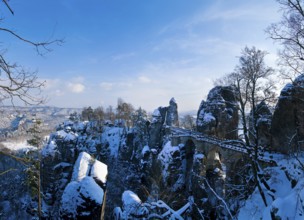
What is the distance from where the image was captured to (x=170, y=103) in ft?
150

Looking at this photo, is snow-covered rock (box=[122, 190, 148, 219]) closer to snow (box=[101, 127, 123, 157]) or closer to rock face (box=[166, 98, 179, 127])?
rock face (box=[166, 98, 179, 127])

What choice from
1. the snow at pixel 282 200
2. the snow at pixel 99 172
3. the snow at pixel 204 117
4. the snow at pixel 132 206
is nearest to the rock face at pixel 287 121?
the snow at pixel 282 200

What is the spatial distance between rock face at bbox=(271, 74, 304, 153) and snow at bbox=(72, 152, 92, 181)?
46.8ft

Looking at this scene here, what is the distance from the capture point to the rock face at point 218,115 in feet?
94.5

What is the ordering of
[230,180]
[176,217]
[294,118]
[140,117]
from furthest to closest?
[140,117] → [230,180] → [294,118] → [176,217]

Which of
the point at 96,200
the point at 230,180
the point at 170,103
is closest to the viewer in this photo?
the point at 96,200

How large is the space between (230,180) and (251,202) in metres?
11.6

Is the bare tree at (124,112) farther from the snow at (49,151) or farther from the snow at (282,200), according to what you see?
the snow at (282,200)


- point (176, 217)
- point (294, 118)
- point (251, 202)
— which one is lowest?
point (251, 202)

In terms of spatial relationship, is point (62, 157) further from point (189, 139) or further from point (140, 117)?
point (189, 139)

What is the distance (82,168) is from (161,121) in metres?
39.0

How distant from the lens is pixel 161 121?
45.8 metres

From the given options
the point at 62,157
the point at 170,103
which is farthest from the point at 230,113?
the point at 62,157

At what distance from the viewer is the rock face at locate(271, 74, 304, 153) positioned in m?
17.0
